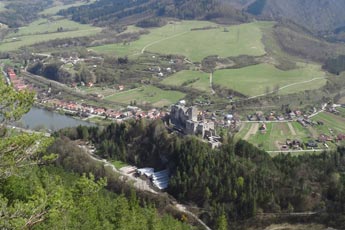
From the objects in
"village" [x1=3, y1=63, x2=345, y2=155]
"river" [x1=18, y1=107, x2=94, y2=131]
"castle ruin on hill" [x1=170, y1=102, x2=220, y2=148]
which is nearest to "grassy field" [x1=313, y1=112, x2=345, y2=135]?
"village" [x1=3, y1=63, x2=345, y2=155]

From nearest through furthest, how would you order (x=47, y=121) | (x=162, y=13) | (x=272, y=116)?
1. (x=272, y=116)
2. (x=47, y=121)
3. (x=162, y=13)

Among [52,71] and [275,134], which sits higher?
[52,71]

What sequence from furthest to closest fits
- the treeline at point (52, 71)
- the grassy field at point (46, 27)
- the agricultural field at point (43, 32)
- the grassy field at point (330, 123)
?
the grassy field at point (46, 27) < the agricultural field at point (43, 32) < the treeline at point (52, 71) < the grassy field at point (330, 123)

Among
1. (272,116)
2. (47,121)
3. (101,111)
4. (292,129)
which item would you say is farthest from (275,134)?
(47,121)

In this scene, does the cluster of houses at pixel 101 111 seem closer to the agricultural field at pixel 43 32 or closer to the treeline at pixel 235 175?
the treeline at pixel 235 175

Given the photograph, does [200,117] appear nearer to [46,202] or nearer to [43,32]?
[46,202]

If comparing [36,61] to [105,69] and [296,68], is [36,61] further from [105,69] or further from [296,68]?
[296,68]

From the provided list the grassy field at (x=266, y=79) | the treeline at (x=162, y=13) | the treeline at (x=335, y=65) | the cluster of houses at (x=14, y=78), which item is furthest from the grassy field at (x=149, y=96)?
the treeline at (x=162, y=13)
